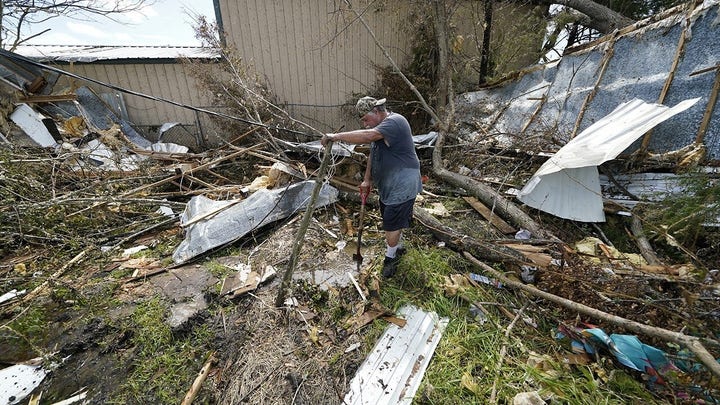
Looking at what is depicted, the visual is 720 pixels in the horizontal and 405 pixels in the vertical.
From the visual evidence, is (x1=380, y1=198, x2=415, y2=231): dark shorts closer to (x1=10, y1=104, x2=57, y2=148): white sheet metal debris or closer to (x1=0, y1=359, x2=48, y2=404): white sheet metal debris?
(x1=0, y1=359, x2=48, y2=404): white sheet metal debris

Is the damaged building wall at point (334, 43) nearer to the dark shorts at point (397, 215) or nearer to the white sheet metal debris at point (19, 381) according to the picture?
the dark shorts at point (397, 215)

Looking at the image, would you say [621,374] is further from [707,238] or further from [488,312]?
[707,238]

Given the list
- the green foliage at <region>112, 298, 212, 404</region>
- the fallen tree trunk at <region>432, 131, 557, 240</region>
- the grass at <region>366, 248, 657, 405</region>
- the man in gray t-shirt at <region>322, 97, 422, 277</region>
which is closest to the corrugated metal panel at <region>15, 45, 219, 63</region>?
the man in gray t-shirt at <region>322, 97, 422, 277</region>

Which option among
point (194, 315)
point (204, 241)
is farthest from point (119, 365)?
point (204, 241)

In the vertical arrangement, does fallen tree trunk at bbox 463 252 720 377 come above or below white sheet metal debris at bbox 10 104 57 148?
below

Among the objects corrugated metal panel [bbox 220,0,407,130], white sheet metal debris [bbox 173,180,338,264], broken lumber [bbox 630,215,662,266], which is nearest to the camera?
broken lumber [bbox 630,215,662,266]

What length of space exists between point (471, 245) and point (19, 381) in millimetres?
4252

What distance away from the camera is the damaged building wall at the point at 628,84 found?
352cm

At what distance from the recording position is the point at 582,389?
1.99m

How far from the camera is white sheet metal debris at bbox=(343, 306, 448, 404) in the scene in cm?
206

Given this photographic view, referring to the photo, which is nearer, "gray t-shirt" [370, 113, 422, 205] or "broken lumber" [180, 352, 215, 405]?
"broken lumber" [180, 352, 215, 405]

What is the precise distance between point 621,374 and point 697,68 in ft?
13.7

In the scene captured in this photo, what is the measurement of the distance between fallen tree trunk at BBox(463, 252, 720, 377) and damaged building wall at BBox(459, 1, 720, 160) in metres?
3.06

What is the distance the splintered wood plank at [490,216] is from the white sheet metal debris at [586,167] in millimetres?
454
